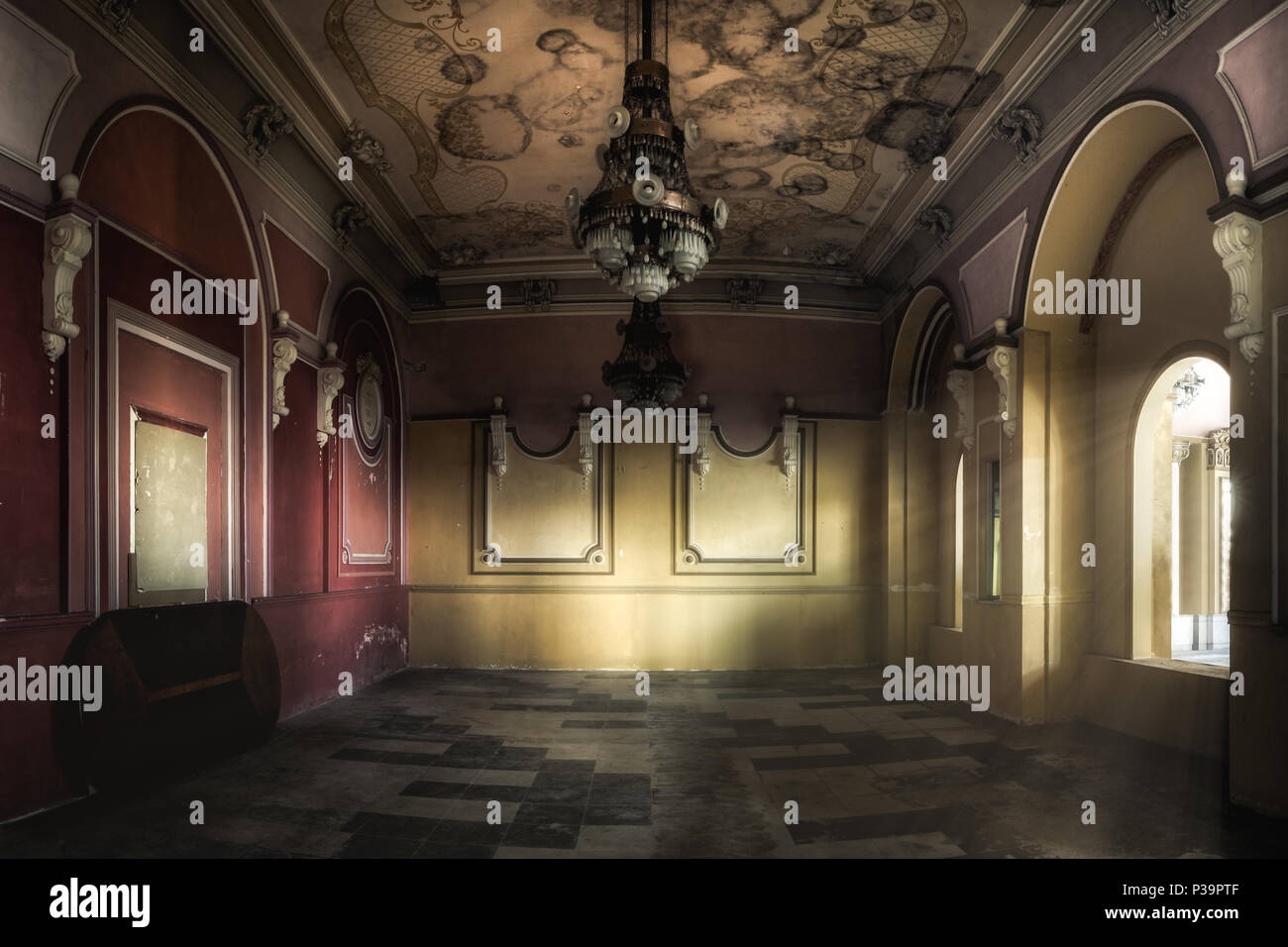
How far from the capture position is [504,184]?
6.68 metres

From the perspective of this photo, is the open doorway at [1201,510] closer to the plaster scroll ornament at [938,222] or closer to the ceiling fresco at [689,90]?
the plaster scroll ornament at [938,222]

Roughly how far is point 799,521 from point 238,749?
5.89 meters

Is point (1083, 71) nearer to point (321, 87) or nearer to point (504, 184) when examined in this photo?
point (504, 184)

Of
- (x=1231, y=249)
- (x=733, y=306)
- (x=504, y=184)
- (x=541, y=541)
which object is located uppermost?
(x=504, y=184)

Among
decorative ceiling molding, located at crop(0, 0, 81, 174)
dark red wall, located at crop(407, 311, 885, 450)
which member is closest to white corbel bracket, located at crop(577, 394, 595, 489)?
dark red wall, located at crop(407, 311, 885, 450)

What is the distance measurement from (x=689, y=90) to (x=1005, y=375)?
318 centimetres

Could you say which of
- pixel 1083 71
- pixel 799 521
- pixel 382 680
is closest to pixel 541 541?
pixel 382 680

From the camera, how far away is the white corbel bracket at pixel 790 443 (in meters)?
8.27

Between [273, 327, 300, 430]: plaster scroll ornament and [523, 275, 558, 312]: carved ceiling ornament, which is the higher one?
[523, 275, 558, 312]: carved ceiling ornament

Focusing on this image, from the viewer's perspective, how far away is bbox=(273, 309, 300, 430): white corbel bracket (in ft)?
18.0

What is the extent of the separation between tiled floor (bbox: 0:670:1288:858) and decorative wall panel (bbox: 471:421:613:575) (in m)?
2.40

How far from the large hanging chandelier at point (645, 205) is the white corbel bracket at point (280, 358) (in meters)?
2.81

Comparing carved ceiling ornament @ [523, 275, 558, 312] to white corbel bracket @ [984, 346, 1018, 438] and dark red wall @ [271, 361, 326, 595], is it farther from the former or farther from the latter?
white corbel bracket @ [984, 346, 1018, 438]

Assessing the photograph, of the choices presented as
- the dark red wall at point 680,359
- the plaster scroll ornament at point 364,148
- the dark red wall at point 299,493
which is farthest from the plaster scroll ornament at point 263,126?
the dark red wall at point 680,359
